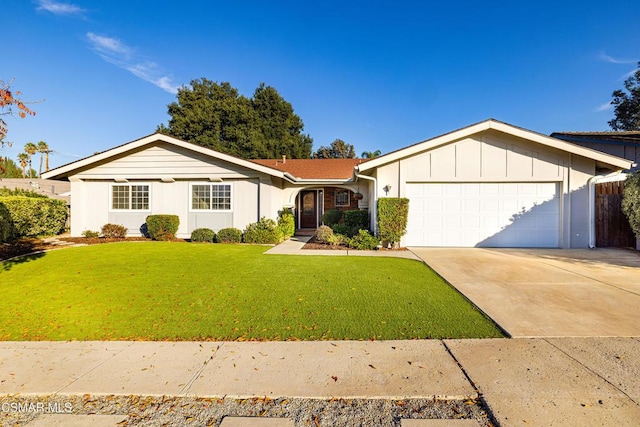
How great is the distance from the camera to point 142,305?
15.8 ft

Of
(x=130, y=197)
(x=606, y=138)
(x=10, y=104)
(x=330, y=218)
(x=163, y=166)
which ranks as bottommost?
(x=330, y=218)

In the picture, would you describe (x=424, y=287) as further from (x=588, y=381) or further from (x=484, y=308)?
(x=588, y=381)

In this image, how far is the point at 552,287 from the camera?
5590mm

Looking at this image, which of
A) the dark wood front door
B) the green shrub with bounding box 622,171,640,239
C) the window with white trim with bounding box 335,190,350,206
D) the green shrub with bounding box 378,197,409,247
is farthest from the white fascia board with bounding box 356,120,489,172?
the dark wood front door

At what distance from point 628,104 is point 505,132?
2582cm

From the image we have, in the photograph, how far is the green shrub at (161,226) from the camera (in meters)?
11.9

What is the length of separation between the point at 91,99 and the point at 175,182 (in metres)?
7.98

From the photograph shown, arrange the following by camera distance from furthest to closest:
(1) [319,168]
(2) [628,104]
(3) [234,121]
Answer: (3) [234,121] < (2) [628,104] < (1) [319,168]

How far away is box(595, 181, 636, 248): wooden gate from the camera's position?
10.1 metres

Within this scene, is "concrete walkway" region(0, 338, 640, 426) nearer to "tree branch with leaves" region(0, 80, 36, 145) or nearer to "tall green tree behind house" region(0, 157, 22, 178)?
"tall green tree behind house" region(0, 157, 22, 178)

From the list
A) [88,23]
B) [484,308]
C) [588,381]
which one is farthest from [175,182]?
[588,381]

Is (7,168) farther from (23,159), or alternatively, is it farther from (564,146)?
(23,159)

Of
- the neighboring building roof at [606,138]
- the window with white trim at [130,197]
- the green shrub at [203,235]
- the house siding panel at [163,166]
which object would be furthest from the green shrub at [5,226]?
the neighboring building roof at [606,138]

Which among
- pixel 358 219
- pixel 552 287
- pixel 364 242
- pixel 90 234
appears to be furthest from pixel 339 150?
pixel 552 287
